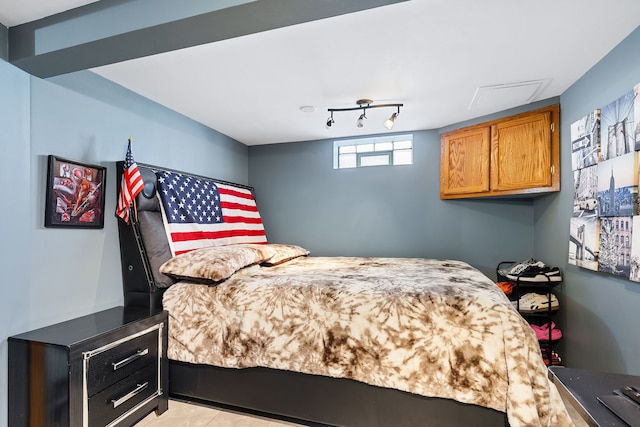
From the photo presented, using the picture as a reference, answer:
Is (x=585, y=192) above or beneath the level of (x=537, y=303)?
above

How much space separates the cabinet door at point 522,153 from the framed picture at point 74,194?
3438 millimetres

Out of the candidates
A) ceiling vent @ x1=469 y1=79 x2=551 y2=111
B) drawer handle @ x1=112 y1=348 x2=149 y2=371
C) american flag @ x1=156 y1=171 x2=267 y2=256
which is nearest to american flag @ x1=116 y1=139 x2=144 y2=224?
american flag @ x1=156 y1=171 x2=267 y2=256

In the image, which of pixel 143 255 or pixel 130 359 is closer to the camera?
pixel 130 359

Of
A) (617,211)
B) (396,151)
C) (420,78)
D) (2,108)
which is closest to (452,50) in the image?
(420,78)

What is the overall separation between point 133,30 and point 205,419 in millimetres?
2268

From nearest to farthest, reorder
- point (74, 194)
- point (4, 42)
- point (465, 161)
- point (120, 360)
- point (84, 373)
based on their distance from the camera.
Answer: point (84, 373)
point (4, 42)
point (120, 360)
point (74, 194)
point (465, 161)

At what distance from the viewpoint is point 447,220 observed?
3.66m

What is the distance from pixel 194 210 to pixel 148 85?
3.52ft

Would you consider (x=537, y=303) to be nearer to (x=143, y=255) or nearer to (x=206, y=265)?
(x=206, y=265)

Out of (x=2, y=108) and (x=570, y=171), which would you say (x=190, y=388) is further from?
(x=570, y=171)

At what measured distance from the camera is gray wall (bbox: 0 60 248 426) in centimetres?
177

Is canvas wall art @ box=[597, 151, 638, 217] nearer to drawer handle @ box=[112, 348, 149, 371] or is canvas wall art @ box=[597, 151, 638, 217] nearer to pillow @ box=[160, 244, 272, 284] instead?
pillow @ box=[160, 244, 272, 284]

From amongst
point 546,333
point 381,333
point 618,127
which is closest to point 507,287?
point 546,333

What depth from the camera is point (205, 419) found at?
206 centimetres
